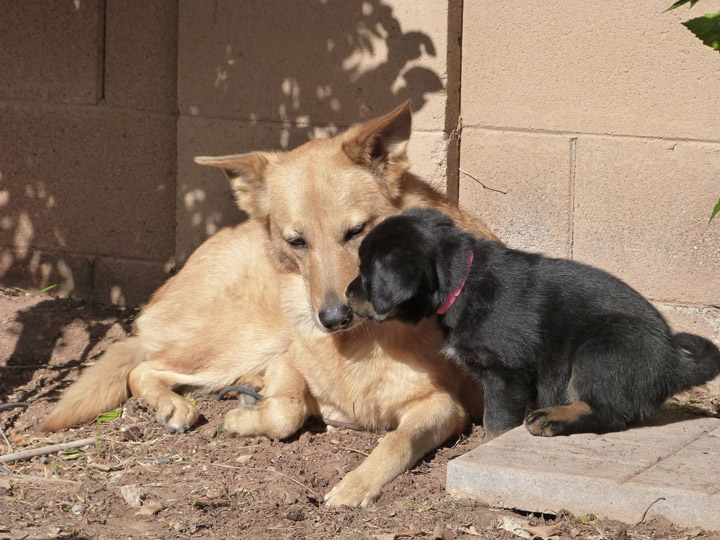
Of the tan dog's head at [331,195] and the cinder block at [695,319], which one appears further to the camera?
the cinder block at [695,319]

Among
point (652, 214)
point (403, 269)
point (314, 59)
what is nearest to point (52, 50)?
point (314, 59)

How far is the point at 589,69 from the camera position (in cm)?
509

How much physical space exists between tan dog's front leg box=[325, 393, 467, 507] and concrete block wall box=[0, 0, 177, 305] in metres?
2.75

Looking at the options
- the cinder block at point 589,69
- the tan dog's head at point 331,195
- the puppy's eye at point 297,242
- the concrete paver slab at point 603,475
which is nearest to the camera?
the concrete paver slab at point 603,475

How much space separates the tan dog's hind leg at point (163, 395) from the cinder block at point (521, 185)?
215cm

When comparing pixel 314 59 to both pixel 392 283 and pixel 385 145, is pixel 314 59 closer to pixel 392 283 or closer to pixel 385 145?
pixel 385 145

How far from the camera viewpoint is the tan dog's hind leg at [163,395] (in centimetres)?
454

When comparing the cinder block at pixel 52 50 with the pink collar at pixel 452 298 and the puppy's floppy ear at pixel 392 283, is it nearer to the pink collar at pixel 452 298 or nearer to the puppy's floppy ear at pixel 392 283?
the puppy's floppy ear at pixel 392 283

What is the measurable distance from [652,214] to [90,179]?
388 cm

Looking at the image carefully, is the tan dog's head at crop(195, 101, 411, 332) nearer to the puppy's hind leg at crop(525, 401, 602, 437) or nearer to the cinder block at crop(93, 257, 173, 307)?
the puppy's hind leg at crop(525, 401, 602, 437)

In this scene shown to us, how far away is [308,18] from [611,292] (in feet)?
8.89

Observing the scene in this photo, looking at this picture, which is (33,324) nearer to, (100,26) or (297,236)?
(100,26)

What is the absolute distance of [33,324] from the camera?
579 centimetres

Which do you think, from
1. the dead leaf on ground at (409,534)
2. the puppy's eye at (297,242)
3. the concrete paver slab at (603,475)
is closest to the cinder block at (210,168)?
the puppy's eye at (297,242)
